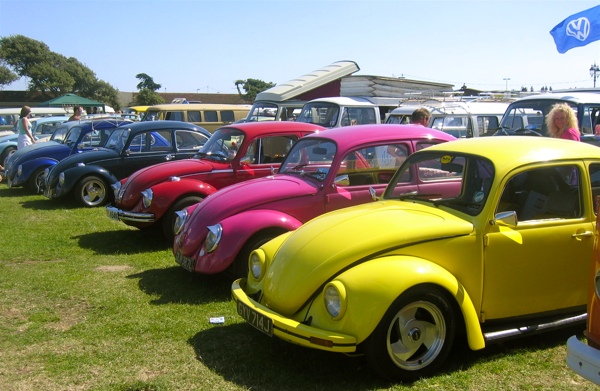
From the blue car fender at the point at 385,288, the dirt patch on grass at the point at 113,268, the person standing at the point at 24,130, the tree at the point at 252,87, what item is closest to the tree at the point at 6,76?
the tree at the point at 252,87

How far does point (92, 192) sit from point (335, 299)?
887cm

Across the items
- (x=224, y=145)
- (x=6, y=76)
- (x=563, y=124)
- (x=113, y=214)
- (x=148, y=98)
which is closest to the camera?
(x=563, y=124)

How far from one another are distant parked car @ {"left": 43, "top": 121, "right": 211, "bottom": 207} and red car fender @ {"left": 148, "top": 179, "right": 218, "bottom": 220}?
286cm

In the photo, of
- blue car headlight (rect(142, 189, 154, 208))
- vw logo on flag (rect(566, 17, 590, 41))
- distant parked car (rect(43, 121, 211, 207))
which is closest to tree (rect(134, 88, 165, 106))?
distant parked car (rect(43, 121, 211, 207))

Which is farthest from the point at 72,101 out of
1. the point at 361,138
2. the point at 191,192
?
the point at 361,138

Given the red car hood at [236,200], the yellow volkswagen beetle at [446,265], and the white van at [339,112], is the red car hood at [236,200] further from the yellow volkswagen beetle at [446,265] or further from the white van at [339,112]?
the white van at [339,112]

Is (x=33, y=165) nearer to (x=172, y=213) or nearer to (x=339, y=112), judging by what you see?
(x=172, y=213)

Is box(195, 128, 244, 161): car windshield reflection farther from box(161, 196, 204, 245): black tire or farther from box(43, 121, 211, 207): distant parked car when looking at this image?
box(43, 121, 211, 207): distant parked car

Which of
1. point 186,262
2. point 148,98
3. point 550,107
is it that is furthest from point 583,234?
point 148,98

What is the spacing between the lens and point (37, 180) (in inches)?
538

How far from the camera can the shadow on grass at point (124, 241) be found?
8.27 meters

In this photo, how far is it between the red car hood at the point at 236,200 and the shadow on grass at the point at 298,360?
4.75 feet

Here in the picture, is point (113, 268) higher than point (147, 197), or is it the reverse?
point (147, 197)

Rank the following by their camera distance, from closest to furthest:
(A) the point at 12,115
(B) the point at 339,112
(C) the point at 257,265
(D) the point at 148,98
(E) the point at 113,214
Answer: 1. (C) the point at 257,265
2. (E) the point at 113,214
3. (B) the point at 339,112
4. (A) the point at 12,115
5. (D) the point at 148,98
